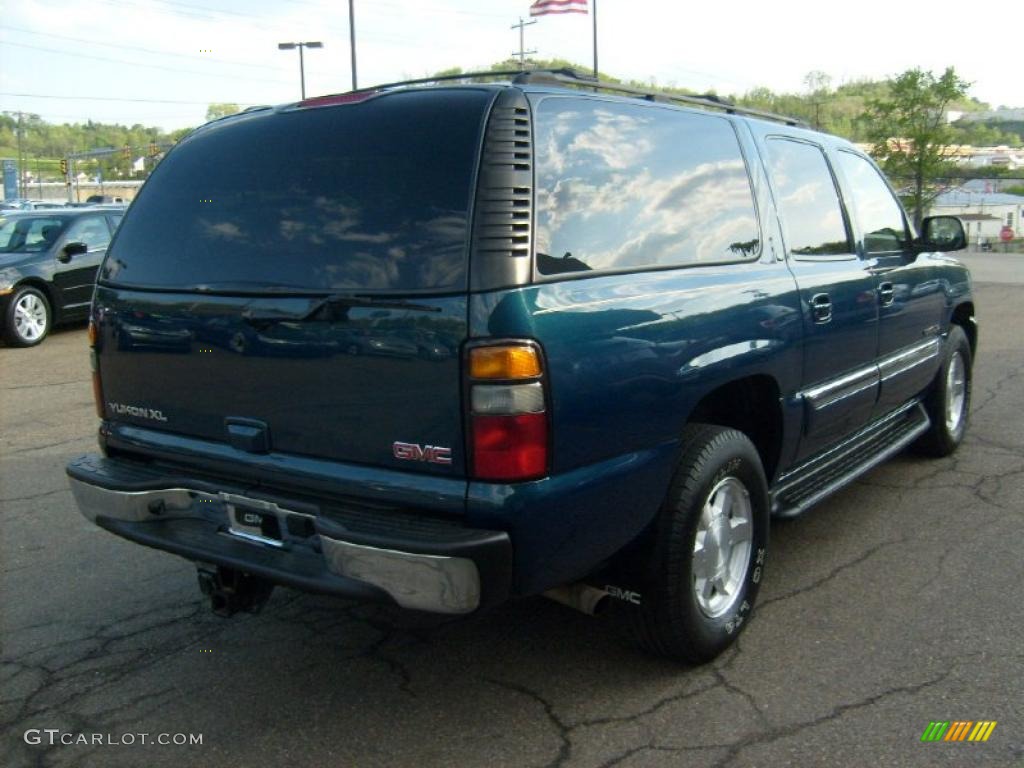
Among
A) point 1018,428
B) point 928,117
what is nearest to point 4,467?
point 1018,428

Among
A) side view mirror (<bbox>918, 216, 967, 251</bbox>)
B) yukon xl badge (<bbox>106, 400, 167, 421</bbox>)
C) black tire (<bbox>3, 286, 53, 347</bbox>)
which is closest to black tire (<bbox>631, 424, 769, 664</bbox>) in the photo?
yukon xl badge (<bbox>106, 400, 167, 421</bbox>)

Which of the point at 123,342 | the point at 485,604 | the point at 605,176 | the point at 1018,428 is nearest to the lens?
the point at 485,604

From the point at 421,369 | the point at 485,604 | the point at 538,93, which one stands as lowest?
the point at 485,604

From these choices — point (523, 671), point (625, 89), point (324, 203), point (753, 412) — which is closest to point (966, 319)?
point (753, 412)

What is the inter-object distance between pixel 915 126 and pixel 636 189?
29.1 metres

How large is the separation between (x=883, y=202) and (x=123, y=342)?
3.93 meters

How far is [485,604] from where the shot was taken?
2.63m

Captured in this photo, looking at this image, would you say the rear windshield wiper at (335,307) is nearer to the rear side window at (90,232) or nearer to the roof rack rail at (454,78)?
the roof rack rail at (454,78)

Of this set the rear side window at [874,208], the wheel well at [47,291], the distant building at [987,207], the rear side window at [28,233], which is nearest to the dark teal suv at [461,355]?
the rear side window at [874,208]

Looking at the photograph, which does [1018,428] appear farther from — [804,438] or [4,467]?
[4,467]

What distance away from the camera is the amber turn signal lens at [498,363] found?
2596mm

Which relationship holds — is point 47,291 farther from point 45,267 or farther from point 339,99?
point 339,99

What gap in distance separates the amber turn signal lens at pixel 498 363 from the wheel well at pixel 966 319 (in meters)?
4.29

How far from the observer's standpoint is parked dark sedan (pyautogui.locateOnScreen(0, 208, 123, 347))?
1153 centimetres
